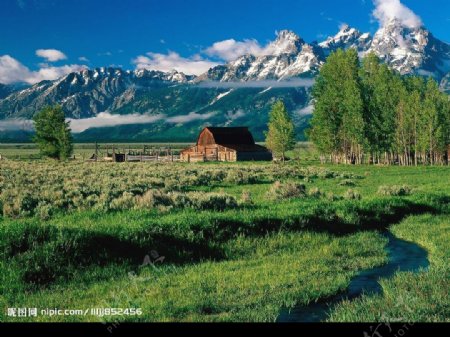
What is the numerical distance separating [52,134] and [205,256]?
74.1 metres

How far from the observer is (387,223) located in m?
23.2

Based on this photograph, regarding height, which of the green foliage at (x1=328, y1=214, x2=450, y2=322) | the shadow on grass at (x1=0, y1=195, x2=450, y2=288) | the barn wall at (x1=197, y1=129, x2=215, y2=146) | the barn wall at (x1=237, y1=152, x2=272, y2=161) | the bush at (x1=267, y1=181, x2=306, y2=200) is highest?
the barn wall at (x1=197, y1=129, x2=215, y2=146)

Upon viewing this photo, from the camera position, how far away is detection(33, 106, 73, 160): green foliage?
82.9m

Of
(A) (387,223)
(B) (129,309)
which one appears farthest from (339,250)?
(B) (129,309)

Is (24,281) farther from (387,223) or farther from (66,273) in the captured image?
(387,223)

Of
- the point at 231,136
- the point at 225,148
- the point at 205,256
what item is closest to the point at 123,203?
the point at 205,256

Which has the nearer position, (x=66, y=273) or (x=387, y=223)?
(x=66, y=273)

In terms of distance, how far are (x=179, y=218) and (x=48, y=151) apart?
7137 cm

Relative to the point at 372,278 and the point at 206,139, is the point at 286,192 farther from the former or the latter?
the point at 206,139

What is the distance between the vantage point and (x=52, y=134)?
83.3 m

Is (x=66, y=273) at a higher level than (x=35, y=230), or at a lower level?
lower

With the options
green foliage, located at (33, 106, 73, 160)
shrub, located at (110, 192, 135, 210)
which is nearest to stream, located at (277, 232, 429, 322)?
shrub, located at (110, 192, 135, 210)

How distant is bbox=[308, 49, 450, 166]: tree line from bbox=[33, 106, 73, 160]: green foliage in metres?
42.5

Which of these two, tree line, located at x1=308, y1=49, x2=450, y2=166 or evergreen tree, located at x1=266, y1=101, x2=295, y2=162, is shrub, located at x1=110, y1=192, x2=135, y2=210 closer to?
tree line, located at x1=308, y1=49, x2=450, y2=166
